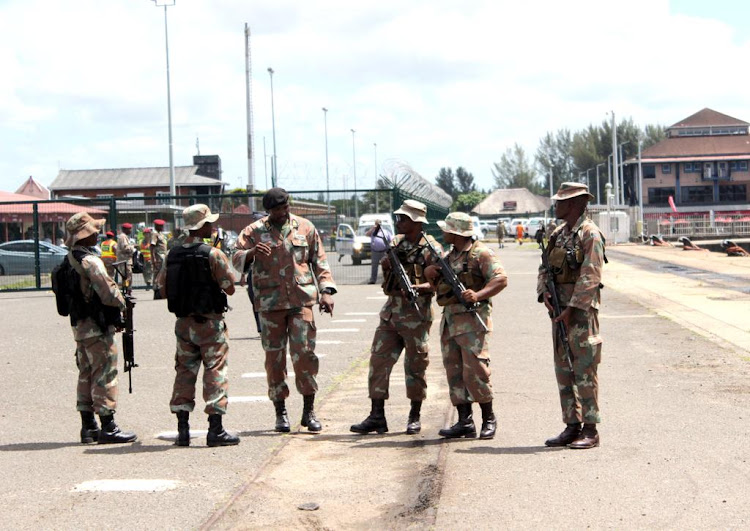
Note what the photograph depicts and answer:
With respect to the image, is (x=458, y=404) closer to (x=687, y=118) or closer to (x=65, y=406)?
(x=65, y=406)

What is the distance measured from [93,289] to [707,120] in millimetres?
107427

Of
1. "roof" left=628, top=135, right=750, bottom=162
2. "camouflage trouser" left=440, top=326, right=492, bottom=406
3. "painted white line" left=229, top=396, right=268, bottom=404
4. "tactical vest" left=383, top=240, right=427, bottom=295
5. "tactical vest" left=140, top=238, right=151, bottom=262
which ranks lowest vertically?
"painted white line" left=229, top=396, right=268, bottom=404

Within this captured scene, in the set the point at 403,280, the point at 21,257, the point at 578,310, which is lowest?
the point at 578,310

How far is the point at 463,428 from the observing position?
7098 mm

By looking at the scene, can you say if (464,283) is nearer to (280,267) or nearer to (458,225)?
(458,225)

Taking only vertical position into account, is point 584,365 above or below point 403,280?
below

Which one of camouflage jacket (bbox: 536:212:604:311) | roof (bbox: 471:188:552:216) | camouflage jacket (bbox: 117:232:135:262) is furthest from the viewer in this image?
roof (bbox: 471:188:552:216)

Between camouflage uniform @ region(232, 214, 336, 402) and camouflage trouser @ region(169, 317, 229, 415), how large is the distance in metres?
0.42

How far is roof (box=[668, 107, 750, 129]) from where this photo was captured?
106 meters

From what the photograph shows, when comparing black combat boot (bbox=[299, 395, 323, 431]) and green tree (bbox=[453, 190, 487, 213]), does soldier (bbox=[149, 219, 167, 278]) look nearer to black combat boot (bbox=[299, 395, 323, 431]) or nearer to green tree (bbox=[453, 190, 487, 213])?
black combat boot (bbox=[299, 395, 323, 431])

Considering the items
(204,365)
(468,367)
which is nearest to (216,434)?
(204,365)

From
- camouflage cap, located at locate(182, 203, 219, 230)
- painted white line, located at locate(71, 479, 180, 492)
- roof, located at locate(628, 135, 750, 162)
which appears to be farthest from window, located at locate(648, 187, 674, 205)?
painted white line, located at locate(71, 479, 180, 492)

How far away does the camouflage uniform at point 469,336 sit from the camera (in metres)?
6.99

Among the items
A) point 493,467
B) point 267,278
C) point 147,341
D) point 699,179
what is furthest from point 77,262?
point 699,179
